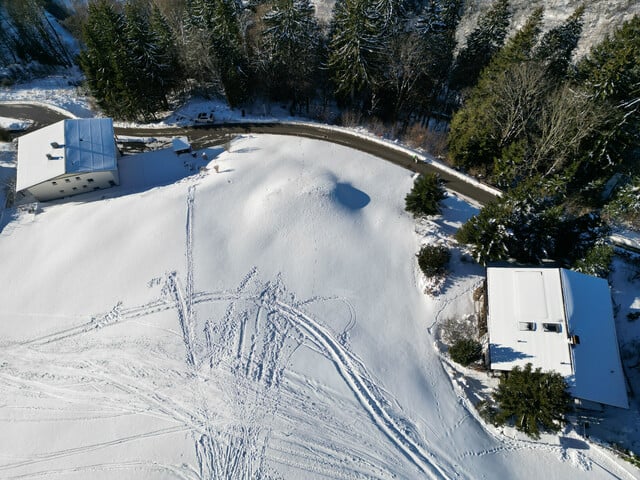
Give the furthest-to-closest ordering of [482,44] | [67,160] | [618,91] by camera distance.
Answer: [482,44], [67,160], [618,91]

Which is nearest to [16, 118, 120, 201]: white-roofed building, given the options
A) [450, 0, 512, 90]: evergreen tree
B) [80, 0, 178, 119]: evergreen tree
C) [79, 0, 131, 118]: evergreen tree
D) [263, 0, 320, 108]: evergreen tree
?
[79, 0, 131, 118]: evergreen tree

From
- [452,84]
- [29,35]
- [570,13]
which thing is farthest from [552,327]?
[29,35]

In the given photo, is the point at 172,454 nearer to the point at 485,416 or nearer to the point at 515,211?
the point at 485,416

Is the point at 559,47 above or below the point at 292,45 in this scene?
above

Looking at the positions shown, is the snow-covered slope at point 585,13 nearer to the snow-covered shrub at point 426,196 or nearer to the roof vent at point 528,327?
the snow-covered shrub at point 426,196

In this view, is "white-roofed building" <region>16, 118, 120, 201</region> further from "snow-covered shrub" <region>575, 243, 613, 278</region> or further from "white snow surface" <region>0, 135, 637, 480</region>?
"snow-covered shrub" <region>575, 243, 613, 278</region>

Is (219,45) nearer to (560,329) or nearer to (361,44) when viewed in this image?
(361,44)
